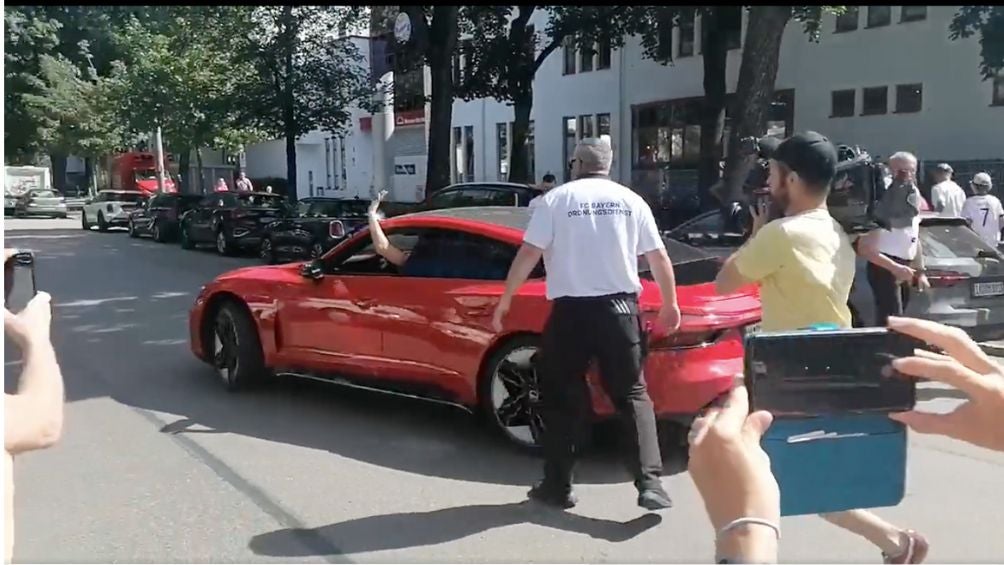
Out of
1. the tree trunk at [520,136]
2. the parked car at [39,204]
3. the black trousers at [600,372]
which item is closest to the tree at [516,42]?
the tree trunk at [520,136]

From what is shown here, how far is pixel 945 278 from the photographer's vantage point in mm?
8047

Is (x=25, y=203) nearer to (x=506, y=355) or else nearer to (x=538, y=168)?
(x=538, y=168)

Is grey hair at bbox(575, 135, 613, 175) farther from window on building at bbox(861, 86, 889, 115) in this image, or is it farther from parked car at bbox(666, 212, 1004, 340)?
window on building at bbox(861, 86, 889, 115)

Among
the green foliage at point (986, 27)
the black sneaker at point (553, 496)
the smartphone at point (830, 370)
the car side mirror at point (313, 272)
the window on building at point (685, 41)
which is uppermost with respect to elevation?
the window on building at point (685, 41)

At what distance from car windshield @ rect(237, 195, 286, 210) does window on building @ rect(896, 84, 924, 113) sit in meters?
13.9

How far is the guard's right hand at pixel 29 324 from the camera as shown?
202 centimetres

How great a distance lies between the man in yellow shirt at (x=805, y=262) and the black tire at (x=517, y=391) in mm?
2169

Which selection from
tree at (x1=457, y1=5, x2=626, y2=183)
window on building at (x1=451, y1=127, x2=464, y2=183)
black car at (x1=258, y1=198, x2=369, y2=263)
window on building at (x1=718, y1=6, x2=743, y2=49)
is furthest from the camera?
window on building at (x1=451, y1=127, x2=464, y2=183)

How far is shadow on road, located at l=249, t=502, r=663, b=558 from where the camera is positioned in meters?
4.50

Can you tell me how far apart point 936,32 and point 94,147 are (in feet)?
118

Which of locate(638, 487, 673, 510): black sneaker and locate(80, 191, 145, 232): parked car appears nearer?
locate(638, 487, 673, 510): black sneaker

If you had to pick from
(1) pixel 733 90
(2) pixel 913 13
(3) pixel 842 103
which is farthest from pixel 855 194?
(1) pixel 733 90

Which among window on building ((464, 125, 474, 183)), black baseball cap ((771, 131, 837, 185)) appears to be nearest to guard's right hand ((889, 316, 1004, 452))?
black baseball cap ((771, 131, 837, 185))

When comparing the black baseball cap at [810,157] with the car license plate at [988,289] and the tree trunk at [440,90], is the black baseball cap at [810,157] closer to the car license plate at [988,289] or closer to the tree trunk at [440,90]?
the car license plate at [988,289]
